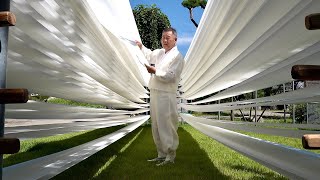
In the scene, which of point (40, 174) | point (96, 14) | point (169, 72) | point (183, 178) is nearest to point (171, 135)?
point (169, 72)

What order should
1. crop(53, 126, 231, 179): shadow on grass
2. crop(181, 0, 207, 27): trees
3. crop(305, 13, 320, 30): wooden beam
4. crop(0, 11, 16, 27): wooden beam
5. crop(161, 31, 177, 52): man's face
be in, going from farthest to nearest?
crop(181, 0, 207, 27): trees
crop(161, 31, 177, 52): man's face
crop(53, 126, 231, 179): shadow on grass
crop(0, 11, 16, 27): wooden beam
crop(305, 13, 320, 30): wooden beam

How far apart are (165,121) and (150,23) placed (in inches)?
715

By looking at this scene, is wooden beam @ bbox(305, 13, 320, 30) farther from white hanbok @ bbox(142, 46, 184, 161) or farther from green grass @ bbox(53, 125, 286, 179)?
white hanbok @ bbox(142, 46, 184, 161)

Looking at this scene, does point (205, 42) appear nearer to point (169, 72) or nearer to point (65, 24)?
point (169, 72)

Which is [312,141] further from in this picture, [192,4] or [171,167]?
[192,4]

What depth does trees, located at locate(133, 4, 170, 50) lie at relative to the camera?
21.4 m

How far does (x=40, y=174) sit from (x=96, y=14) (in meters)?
0.92

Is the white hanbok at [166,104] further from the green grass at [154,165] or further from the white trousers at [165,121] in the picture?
the green grass at [154,165]

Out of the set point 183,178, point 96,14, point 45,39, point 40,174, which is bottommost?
point 183,178

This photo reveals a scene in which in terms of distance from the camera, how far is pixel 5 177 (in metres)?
1.59

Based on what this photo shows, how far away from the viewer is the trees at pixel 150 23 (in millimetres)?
21422

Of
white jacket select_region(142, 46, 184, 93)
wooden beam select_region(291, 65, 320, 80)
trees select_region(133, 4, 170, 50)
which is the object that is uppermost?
trees select_region(133, 4, 170, 50)

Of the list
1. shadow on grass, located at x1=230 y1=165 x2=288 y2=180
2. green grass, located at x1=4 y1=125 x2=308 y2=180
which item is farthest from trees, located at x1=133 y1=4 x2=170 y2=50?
shadow on grass, located at x1=230 y1=165 x2=288 y2=180

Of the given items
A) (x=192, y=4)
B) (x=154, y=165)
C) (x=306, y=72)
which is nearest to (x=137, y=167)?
(x=154, y=165)
